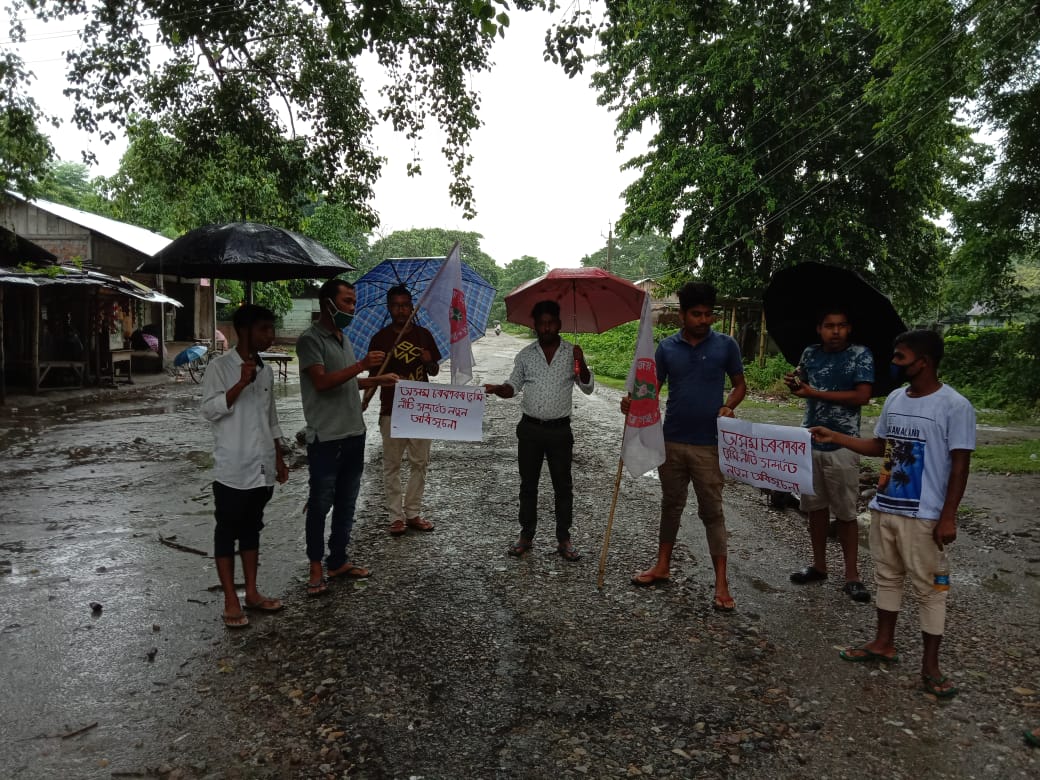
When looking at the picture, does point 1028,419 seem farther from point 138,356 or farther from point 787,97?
point 138,356

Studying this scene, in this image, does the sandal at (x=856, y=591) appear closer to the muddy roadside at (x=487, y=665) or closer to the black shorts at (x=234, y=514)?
the muddy roadside at (x=487, y=665)

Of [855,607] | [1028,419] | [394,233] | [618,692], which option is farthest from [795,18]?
[394,233]

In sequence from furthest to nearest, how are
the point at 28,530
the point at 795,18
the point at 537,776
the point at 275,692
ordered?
the point at 795,18 → the point at 28,530 → the point at 275,692 → the point at 537,776

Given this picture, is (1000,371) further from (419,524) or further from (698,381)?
(419,524)

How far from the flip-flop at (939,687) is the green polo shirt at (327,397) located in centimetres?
354

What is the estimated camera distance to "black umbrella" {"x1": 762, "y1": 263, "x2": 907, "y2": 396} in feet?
14.2

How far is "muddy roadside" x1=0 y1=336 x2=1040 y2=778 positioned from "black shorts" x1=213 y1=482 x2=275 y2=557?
20.0 inches

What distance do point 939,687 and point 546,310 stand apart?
320cm

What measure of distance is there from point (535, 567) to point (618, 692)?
1.73 m

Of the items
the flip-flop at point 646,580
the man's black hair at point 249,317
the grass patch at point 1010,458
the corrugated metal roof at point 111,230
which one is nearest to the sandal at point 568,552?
the flip-flop at point 646,580

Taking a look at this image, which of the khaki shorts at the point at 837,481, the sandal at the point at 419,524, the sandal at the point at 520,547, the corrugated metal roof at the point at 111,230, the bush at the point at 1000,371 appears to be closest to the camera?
the khaki shorts at the point at 837,481

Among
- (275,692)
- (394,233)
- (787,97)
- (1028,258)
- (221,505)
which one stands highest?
(394,233)

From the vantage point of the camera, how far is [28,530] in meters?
5.88

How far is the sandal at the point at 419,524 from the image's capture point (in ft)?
19.0
